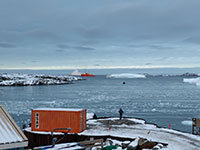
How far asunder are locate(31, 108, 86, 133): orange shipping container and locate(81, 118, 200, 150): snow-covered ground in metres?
1.06

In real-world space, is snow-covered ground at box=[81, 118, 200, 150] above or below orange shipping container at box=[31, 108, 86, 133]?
below

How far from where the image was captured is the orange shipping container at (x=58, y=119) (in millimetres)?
22469

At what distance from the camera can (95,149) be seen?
17.4 metres

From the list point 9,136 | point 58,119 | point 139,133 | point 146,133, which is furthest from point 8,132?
point 146,133

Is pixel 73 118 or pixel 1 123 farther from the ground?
pixel 1 123

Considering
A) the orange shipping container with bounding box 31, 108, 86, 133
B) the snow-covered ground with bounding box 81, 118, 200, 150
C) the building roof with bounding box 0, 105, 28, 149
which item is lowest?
the snow-covered ground with bounding box 81, 118, 200, 150

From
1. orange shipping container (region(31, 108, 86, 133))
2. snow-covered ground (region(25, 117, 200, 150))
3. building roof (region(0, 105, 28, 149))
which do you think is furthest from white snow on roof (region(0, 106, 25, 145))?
orange shipping container (region(31, 108, 86, 133))

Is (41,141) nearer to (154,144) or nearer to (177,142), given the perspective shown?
(154,144)

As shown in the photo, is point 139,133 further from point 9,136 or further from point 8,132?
point 9,136

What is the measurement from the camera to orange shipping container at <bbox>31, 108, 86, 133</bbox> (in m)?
22.5

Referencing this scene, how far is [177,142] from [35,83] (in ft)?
529

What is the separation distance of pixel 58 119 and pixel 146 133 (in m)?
8.14

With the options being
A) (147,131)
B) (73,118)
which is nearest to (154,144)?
(147,131)

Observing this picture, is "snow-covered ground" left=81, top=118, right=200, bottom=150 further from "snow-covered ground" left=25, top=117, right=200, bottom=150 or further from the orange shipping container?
the orange shipping container
